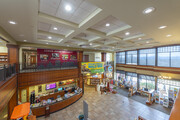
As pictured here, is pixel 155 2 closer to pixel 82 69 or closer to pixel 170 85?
pixel 82 69

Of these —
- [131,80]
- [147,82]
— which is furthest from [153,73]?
[131,80]

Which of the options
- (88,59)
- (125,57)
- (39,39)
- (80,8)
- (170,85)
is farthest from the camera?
(88,59)

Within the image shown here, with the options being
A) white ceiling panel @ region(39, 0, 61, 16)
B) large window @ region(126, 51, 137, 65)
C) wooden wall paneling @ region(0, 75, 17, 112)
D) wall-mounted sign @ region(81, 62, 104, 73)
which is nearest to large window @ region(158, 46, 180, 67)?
large window @ region(126, 51, 137, 65)

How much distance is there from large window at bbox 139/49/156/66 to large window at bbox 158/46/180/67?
0.71 metres

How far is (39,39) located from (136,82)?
13.4m

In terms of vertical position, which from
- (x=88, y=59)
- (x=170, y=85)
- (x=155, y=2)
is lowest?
(x=170, y=85)

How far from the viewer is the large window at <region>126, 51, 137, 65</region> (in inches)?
450

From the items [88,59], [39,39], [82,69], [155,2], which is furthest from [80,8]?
[88,59]

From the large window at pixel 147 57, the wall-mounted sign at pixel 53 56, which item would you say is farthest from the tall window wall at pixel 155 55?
the wall-mounted sign at pixel 53 56

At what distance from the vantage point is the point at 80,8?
2621 millimetres

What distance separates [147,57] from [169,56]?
2.10 m

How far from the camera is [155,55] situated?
30.3 feet

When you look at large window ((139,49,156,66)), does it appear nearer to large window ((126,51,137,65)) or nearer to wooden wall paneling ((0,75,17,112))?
large window ((126,51,137,65))

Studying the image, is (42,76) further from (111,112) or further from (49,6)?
(111,112)
